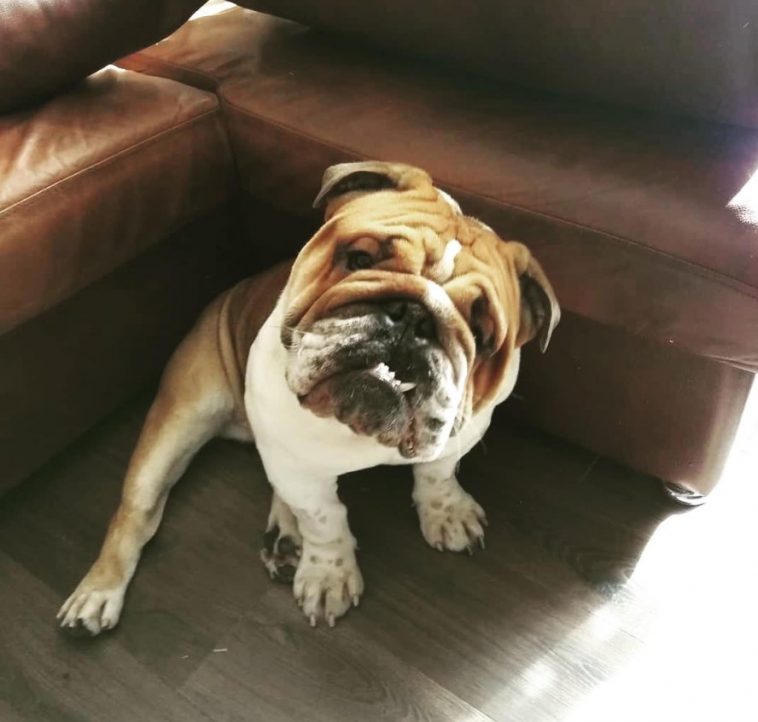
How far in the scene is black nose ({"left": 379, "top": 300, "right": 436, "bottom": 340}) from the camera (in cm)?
108

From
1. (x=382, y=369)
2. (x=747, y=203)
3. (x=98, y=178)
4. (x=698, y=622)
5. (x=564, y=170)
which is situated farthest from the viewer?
(x=698, y=622)

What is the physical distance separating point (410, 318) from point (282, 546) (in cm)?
71

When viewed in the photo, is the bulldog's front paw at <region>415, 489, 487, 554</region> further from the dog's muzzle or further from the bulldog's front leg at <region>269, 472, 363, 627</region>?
the dog's muzzle

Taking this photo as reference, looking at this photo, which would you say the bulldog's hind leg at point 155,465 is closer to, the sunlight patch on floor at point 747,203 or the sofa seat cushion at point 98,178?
the sofa seat cushion at point 98,178

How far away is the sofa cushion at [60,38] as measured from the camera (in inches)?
54.9

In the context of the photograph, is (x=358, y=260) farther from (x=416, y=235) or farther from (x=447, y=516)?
(x=447, y=516)

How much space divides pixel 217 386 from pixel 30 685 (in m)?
0.65

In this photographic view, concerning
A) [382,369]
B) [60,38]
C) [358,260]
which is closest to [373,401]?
[382,369]

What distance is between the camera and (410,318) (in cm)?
108

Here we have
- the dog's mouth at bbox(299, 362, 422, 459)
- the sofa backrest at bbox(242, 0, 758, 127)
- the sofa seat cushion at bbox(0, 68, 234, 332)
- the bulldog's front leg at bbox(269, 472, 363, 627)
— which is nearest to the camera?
the dog's mouth at bbox(299, 362, 422, 459)

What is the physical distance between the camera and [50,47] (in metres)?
1.42

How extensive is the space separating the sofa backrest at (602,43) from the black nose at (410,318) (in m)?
0.56

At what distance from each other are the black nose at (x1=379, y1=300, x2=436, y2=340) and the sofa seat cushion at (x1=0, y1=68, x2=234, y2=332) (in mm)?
666

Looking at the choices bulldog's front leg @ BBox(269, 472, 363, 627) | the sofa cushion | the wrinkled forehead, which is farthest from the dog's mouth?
the sofa cushion
